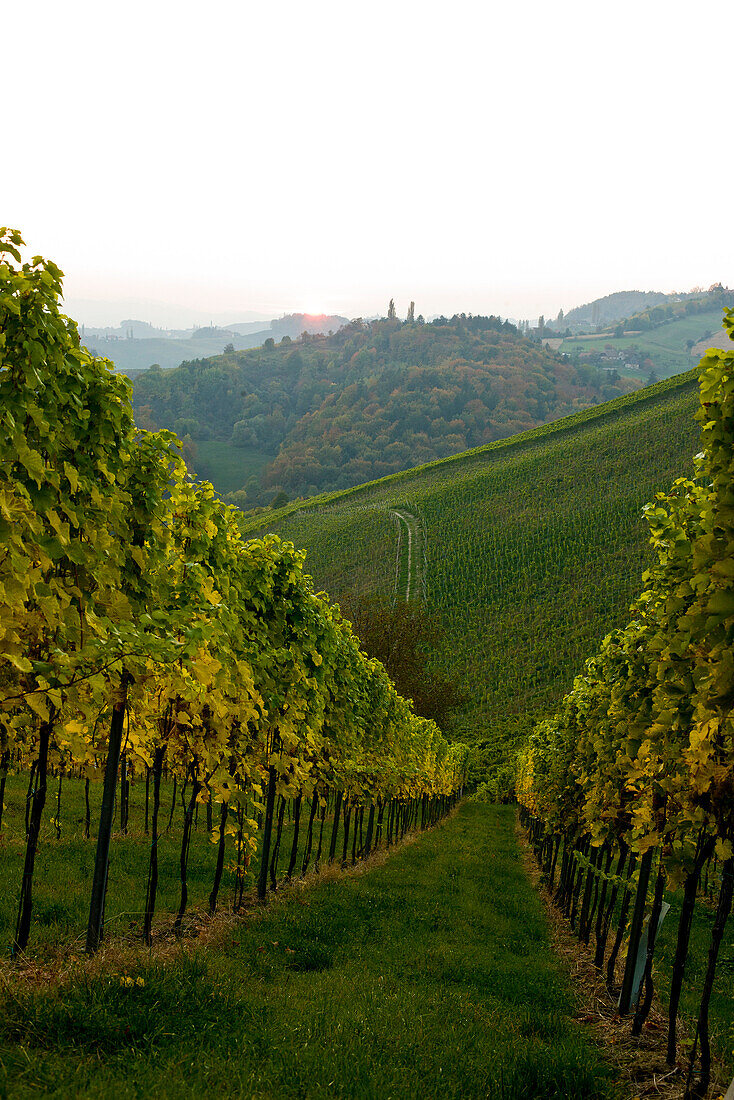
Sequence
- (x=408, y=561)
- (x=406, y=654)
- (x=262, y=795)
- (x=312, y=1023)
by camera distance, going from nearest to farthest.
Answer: (x=312, y=1023) < (x=262, y=795) < (x=406, y=654) < (x=408, y=561)

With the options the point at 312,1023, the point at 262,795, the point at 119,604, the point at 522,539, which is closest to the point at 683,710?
the point at 312,1023

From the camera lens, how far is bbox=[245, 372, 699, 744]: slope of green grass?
217 feet

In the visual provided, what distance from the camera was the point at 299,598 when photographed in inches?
496

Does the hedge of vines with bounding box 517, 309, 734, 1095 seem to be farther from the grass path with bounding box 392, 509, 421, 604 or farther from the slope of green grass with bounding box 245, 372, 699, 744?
the grass path with bounding box 392, 509, 421, 604

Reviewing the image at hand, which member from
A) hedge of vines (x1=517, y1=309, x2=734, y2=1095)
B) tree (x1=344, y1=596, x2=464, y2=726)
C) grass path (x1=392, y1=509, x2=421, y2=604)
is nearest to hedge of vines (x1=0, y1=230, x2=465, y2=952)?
hedge of vines (x1=517, y1=309, x2=734, y2=1095)

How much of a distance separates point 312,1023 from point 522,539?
275 ft

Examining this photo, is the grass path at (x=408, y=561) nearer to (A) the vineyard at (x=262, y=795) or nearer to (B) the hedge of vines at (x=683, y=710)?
(A) the vineyard at (x=262, y=795)

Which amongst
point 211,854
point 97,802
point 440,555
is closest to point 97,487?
point 211,854

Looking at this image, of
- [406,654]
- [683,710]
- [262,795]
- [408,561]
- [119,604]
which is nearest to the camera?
[119,604]

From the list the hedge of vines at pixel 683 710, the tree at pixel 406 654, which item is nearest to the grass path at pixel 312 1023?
the hedge of vines at pixel 683 710

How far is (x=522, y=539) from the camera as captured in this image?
87.4 m

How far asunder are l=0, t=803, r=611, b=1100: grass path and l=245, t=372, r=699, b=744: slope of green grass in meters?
48.0

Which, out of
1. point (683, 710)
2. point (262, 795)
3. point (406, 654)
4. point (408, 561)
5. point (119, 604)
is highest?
point (408, 561)

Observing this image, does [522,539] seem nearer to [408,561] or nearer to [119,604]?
[408,561]
